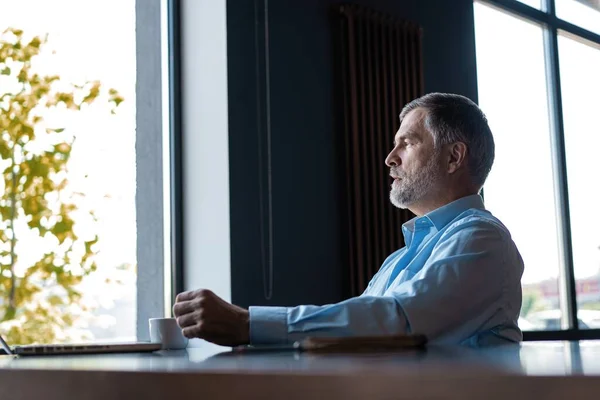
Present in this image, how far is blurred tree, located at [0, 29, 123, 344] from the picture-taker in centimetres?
332

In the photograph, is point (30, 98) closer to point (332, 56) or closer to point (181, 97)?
point (181, 97)

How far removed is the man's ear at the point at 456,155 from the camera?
266cm

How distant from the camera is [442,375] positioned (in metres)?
0.69

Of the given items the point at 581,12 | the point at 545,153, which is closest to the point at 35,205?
the point at 545,153

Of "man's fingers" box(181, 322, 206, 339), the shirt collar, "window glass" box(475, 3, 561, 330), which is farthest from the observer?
"window glass" box(475, 3, 561, 330)

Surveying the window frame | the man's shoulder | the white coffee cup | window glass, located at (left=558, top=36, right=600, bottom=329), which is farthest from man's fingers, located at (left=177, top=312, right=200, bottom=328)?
window glass, located at (left=558, top=36, right=600, bottom=329)

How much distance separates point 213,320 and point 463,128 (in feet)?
3.95

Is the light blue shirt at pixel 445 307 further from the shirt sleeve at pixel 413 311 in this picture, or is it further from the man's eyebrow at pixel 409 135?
the man's eyebrow at pixel 409 135

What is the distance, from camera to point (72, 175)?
351cm

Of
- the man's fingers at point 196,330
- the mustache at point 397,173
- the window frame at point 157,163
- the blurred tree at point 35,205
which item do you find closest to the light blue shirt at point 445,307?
the man's fingers at point 196,330

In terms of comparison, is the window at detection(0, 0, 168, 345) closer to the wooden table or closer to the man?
the man

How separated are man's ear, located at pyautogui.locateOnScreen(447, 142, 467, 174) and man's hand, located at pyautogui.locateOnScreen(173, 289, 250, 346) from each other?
1047mm

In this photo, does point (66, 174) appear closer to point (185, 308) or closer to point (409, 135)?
point (409, 135)

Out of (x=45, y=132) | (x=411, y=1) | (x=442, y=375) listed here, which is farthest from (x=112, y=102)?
(x=442, y=375)
